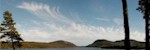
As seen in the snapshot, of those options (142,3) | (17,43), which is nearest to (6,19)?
(17,43)

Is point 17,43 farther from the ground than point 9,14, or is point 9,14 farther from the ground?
point 9,14

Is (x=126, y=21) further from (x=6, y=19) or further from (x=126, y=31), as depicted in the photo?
(x=6, y=19)

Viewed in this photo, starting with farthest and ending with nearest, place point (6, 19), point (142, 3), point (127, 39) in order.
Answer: point (6, 19) < point (142, 3) < point (127, 39)

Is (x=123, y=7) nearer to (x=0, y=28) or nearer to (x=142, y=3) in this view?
(x=142, y=3)

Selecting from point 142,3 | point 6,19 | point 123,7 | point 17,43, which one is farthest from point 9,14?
point 123,7

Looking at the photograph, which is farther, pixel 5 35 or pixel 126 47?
pixel 5 35

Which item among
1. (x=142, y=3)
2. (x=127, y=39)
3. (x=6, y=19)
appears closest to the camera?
(x=127, y=39)

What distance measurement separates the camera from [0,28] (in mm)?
65812

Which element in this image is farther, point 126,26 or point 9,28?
point 9,28

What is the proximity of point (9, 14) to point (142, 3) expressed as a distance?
35046mm

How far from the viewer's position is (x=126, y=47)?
1989 cm

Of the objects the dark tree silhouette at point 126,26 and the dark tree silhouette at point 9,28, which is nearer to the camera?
the dark tree silhouette at point 126,26

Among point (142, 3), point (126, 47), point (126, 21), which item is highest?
point (142, 3)

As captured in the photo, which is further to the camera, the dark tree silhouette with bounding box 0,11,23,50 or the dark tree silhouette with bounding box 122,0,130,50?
the dark tree silhouette with bounding box 0,11,23,50
